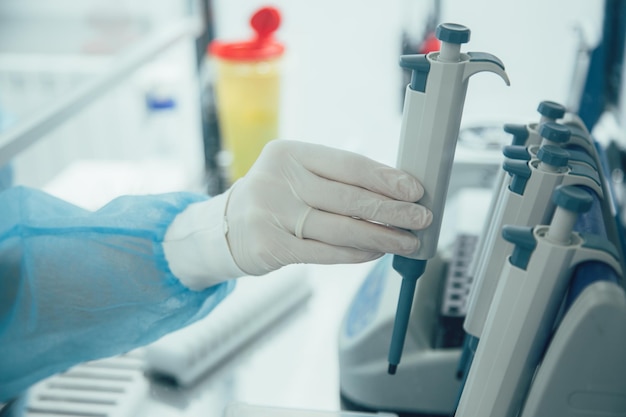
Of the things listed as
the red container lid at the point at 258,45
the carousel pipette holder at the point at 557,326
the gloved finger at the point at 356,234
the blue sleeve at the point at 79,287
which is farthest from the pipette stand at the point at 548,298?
the red container lid at the point at 258,45

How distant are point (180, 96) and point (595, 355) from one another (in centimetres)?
185

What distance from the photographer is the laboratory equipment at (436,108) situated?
0.63 m

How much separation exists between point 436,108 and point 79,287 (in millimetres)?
593

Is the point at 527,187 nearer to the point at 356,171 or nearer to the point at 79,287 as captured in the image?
the point at 356,171

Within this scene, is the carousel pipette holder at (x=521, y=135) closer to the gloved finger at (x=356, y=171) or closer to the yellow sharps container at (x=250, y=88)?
the gloved finger at (x=356, y=171)

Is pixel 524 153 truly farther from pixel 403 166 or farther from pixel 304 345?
pixel 304 345

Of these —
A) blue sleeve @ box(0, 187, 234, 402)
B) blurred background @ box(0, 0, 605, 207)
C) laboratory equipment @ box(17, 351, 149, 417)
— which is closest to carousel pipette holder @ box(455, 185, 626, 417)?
blue sleeve @ box(0, 187, 234, 402)

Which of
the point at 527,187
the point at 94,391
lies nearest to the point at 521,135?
the point at 527,187

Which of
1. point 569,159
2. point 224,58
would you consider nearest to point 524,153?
point 569,159

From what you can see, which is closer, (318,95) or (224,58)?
(224,58)

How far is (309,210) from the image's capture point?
0.81 meters

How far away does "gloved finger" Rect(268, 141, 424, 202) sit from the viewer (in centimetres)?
70

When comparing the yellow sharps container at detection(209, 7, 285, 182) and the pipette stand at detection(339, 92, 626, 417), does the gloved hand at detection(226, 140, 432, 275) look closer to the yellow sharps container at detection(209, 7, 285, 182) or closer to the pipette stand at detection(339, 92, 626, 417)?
the pipette stand at detection(339, 92, 626, 417)

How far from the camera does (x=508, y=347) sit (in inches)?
24.1
